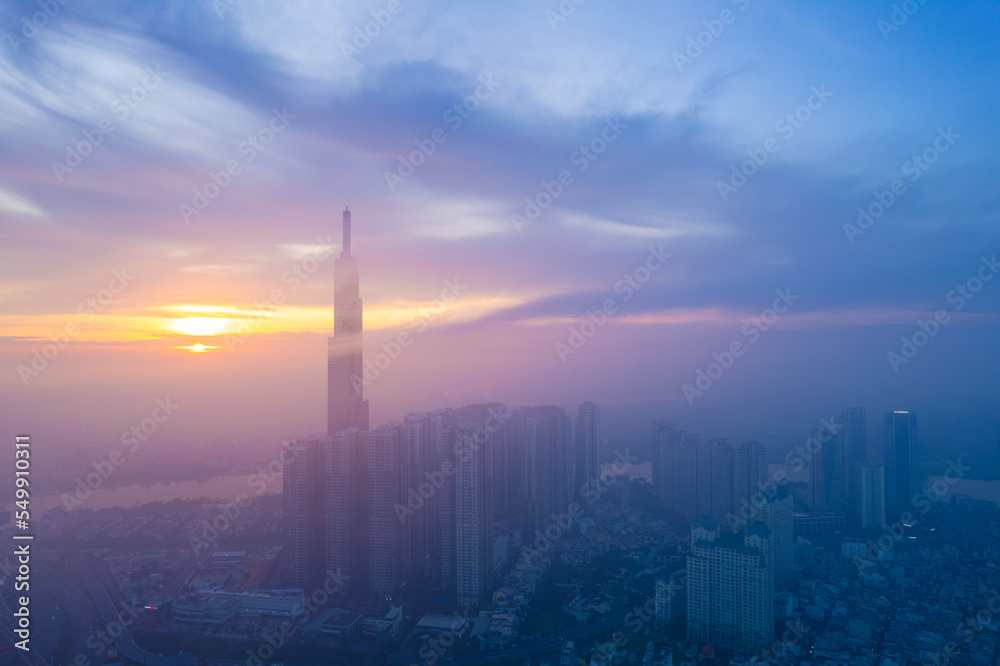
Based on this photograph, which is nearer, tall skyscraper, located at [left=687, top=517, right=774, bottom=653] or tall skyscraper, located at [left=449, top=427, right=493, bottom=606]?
tall skyscraper, located at [left=687, top=517, right=774, bottom=653]

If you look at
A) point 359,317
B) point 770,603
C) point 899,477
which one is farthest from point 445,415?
point 899,477

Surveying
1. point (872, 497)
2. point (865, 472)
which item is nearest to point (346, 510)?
point (865, 472)

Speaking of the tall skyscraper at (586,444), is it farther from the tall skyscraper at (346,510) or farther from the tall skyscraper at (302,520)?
the tall skyscraper at (302,520)

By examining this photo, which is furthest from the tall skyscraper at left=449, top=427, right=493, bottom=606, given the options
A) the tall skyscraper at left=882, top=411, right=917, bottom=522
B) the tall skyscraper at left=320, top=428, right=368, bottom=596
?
the tall skyscraper at left=882, top=411, right=917, bottom=522

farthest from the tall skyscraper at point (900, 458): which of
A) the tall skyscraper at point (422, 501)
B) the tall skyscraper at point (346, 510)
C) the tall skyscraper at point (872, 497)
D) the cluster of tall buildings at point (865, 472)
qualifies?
the tall skyscraper at point (346, 510)

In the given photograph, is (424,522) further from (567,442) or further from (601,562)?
(567,442)

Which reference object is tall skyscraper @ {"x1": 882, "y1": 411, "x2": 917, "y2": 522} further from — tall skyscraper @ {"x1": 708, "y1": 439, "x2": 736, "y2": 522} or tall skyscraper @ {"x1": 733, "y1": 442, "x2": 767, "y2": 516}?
tall skyscraper @ {"x1": 708, "y1": 439, "x2": 736, "y2": 522}
